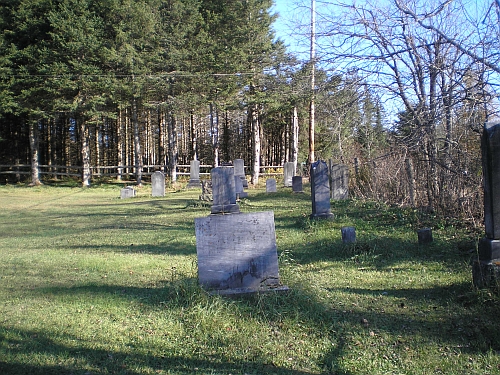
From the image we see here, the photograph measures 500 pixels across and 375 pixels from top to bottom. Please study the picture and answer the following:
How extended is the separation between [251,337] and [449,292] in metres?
2.93

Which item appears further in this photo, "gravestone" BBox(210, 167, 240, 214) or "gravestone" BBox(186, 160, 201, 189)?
"gravestone" BBox(186, 160, 201, 189)

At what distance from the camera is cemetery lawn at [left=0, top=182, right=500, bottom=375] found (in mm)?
3852

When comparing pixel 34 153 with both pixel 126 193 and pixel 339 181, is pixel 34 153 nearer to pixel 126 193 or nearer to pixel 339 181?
pixel 126 193

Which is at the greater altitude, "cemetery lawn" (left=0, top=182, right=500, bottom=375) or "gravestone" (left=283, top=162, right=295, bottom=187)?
"gravestone" (left=283, top=162, right=295, bottom=187)

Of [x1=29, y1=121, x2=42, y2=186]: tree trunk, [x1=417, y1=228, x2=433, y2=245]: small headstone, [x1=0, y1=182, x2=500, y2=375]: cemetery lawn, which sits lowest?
[x1=0, y1=182, x2=500, y2=375]: cemetery lawn

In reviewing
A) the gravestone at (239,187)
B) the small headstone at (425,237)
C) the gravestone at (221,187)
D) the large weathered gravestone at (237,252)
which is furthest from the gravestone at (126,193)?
the large weathered gravestone at (237,252)

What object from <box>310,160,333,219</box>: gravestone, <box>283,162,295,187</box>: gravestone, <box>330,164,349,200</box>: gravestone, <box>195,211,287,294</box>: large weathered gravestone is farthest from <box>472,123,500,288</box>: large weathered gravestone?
<box>283,162,295,187</box>: gravestone

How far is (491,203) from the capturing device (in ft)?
17.5

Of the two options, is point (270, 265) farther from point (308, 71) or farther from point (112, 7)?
point (112, 7)

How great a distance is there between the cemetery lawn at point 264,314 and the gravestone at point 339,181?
7.56 metres

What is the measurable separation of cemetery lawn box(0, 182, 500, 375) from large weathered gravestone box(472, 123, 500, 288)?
0.89 ft

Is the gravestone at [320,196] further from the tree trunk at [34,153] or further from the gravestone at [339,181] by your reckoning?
the tree trunk at [34,153]

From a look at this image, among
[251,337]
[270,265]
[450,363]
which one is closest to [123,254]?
[270,265]

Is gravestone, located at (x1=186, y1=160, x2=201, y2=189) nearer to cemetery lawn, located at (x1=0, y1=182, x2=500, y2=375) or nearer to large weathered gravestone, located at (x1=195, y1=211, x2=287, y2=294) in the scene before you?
cemetery lawn, located at (x1=0, y1=182, x2=500, y2=375)
